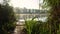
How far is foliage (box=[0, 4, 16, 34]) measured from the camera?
6.69 ft

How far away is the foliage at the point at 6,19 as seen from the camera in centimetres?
204

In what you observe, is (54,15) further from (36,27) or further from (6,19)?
(6,19)

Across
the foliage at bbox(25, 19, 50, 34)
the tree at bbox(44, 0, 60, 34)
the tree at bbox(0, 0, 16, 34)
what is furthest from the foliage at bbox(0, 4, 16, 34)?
the tree at bbox(44, 0, 60, 34)

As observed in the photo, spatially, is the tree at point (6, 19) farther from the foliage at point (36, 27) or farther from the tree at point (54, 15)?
the tree at point (54, 15)

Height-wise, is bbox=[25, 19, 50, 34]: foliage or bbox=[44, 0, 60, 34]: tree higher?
bbox=[44, 0, 60, 34]: tree

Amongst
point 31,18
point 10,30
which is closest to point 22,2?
point 31,18

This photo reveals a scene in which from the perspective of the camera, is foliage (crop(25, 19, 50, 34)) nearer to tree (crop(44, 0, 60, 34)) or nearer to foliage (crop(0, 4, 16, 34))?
tree (crop(44, 0, 60, 34))

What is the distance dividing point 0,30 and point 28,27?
390 mm

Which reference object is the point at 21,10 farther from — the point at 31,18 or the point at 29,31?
the point at 29,31

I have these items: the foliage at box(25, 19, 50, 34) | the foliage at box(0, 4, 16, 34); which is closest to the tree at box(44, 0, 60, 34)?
the foliage at box(25, 19, 50, 34)

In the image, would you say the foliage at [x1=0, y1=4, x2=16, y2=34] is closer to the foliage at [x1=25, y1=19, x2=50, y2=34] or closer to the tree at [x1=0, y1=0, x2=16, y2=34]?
the tree at [x1=0, y1=0, x2=16, y2=34]

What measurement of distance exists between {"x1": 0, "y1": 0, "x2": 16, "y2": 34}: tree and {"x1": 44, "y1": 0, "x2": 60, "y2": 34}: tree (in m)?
0.53

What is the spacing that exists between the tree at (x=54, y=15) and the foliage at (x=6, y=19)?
0.53 metres

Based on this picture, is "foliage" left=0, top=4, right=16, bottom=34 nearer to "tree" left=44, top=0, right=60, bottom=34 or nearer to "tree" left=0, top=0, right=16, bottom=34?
"tree" left=0, top=0, right=16, bottom=34
